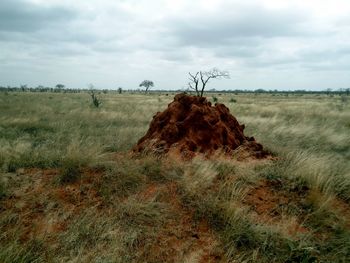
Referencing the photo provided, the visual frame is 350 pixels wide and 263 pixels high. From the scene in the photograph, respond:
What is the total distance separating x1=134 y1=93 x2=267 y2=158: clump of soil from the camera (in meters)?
7.62

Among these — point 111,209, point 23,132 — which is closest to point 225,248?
point 111,209

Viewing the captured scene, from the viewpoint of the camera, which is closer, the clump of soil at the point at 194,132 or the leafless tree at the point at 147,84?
the clump of soil at the point at 194,132

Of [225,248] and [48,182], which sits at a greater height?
[48,182]

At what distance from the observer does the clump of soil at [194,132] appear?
7.62 metres

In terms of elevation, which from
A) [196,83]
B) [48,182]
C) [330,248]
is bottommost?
[330,248]

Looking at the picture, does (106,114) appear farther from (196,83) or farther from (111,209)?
(111,209)

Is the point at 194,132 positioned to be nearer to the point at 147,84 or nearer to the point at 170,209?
the point at 170,209

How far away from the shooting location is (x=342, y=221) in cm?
493

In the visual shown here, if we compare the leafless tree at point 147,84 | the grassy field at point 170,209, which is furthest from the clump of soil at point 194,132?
the leafless tree at point 147,84

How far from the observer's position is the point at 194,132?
7938mm

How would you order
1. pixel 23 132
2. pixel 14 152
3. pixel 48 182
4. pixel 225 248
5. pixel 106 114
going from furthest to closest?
pixel 106 114 < pixel 23 132 < pixel 14 152 < pixel 48 182 < pixel 225 248

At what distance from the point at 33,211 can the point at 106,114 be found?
604 inches

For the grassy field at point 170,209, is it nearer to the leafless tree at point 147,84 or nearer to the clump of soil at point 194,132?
the clump of soil at point 194,132

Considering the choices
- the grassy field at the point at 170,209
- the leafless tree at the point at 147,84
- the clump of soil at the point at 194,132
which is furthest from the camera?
the leafless tree at the point at 147,84
